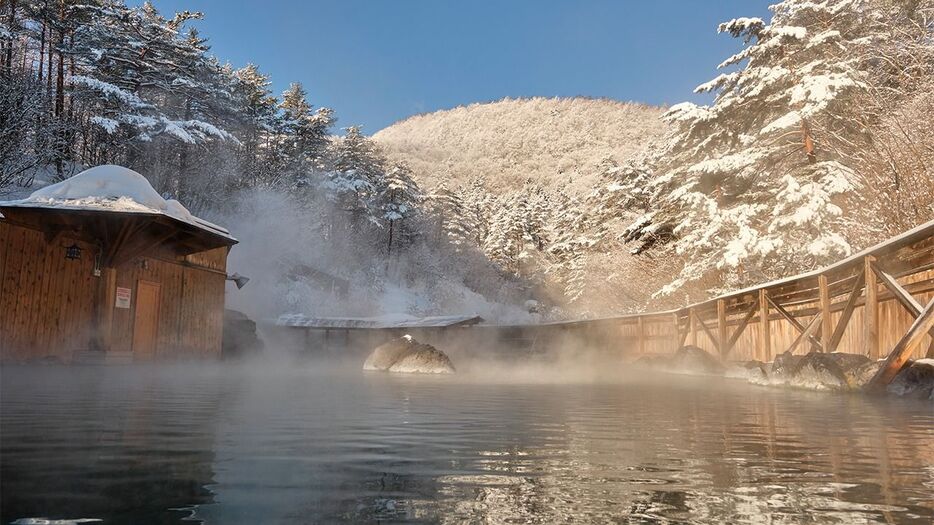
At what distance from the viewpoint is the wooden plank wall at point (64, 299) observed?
1298 centimetres

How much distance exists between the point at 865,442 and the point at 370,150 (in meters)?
56.8

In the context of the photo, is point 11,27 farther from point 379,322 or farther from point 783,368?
point 783,368

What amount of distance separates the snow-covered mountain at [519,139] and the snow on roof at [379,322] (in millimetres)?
76493

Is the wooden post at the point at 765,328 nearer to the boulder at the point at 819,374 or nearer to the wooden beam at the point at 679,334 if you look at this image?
the boulder at the point at 819,374

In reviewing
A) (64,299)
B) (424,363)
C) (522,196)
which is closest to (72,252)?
(64,299)

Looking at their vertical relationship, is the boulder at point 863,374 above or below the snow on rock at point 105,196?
below

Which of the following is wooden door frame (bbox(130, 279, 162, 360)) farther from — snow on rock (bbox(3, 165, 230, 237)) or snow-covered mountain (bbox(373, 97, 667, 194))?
snow-covered mountain (bbox(373, 97, 667, 194))

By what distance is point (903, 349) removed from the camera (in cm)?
712

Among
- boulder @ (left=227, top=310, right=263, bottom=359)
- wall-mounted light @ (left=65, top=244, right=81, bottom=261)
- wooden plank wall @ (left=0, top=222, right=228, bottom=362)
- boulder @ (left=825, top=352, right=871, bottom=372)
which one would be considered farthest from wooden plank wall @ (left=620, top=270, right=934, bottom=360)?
wall-mounted light @ (left=65, top=244, right=81, bottom=261)

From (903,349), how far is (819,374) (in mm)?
1529

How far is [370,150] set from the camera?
57.7 meters

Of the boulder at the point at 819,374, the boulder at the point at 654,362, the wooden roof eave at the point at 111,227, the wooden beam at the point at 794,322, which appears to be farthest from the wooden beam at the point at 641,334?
the wooden roof eave at the point at 111,227

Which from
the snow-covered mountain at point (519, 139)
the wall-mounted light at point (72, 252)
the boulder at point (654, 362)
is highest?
the snow-covered mountain at point (519, 139)

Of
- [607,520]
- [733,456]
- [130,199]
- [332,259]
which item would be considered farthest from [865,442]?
[332,259]
